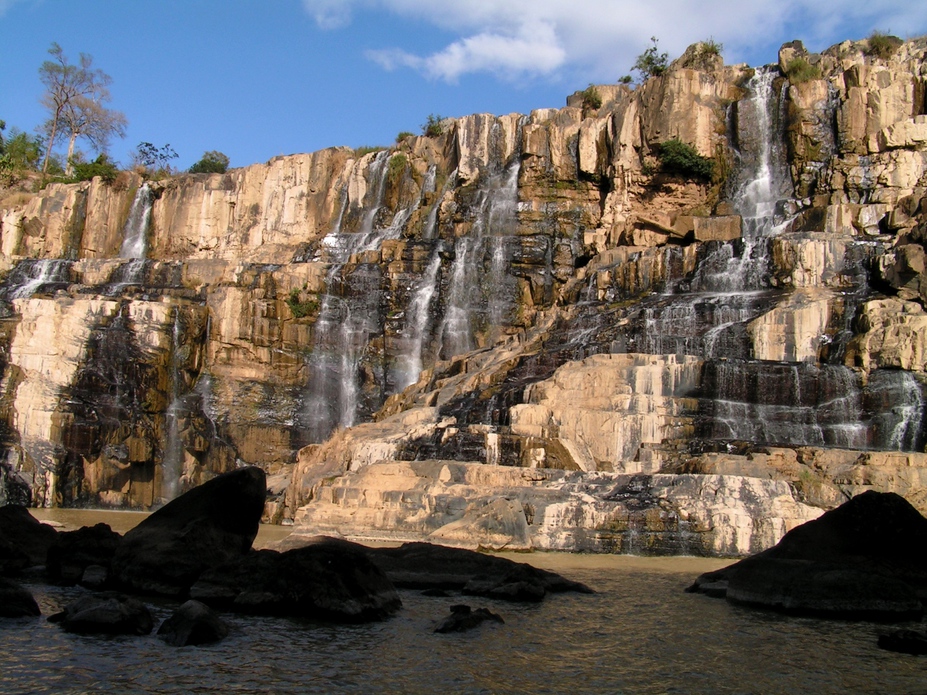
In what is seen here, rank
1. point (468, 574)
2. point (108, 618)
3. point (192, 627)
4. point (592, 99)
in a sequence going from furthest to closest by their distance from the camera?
point (592, 99)
point (468, 574)
point (108, 618)
point (192, 627)

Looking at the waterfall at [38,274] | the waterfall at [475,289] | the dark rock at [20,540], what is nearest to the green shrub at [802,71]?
the waterfall at [475,289]

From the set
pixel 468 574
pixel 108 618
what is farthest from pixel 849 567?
pixel 108 618

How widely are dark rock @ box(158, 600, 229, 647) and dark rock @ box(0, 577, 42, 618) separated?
170 centimetres

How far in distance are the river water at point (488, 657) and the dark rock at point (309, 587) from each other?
29 cm

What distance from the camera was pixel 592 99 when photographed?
48062 millimetres

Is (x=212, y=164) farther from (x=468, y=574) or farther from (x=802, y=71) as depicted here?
(x=468, y=574)

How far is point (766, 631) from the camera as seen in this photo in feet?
33.1

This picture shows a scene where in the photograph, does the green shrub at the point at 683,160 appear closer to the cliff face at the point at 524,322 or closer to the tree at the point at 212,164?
the cliff face at the point at 524,322

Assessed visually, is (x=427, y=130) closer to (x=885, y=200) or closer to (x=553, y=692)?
(x=885, y=200)

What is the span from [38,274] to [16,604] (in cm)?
3640

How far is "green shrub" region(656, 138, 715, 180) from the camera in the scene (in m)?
42.2

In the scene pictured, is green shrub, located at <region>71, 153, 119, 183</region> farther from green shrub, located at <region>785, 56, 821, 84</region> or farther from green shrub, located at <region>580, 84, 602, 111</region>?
green shrub, located at <region>785, 56, 821, 84</region>

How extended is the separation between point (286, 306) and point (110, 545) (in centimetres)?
2582

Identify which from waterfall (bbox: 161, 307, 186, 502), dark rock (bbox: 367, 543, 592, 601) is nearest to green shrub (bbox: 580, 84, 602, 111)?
waterfall (bbox: 161, 307, 186, 502)
